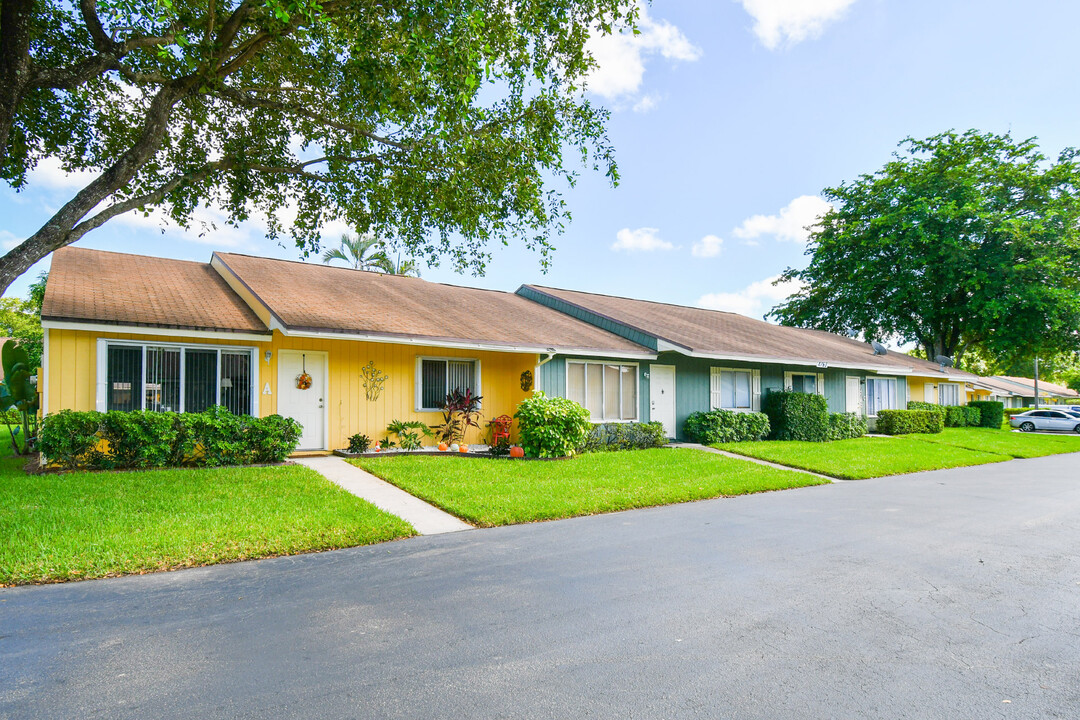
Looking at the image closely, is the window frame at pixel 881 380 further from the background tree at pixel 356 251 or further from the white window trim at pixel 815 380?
the background tree at pixel 356 251

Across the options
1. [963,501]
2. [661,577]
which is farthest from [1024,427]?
[661,577]

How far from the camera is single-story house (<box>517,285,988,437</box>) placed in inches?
631

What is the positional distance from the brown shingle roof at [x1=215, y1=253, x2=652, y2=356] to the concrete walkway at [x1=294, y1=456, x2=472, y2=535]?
2.66 meters

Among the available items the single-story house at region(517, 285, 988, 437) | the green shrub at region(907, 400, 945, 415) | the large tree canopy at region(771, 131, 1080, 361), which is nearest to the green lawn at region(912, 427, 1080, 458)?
the green shrub at region(907, 400, 945, 415)

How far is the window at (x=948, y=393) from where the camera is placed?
103ft

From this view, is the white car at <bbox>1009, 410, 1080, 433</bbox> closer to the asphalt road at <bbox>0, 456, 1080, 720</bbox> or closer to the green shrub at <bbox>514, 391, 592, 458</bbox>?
the green shrub at <bbox>514, 391, 592, 458</bbox>

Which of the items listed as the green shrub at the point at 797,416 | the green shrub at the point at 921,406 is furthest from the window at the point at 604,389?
the green shrub at the point at 921,406

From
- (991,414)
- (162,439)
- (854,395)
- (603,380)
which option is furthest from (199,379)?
(991,414)

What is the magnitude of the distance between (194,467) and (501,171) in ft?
25.9

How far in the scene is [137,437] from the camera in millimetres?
9836

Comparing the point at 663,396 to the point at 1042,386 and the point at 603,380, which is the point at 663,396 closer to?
the point at 603,380

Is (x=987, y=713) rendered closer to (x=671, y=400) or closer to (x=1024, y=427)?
(x=671, y=400)

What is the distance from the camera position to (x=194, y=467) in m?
10.4

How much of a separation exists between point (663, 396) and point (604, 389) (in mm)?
2143
